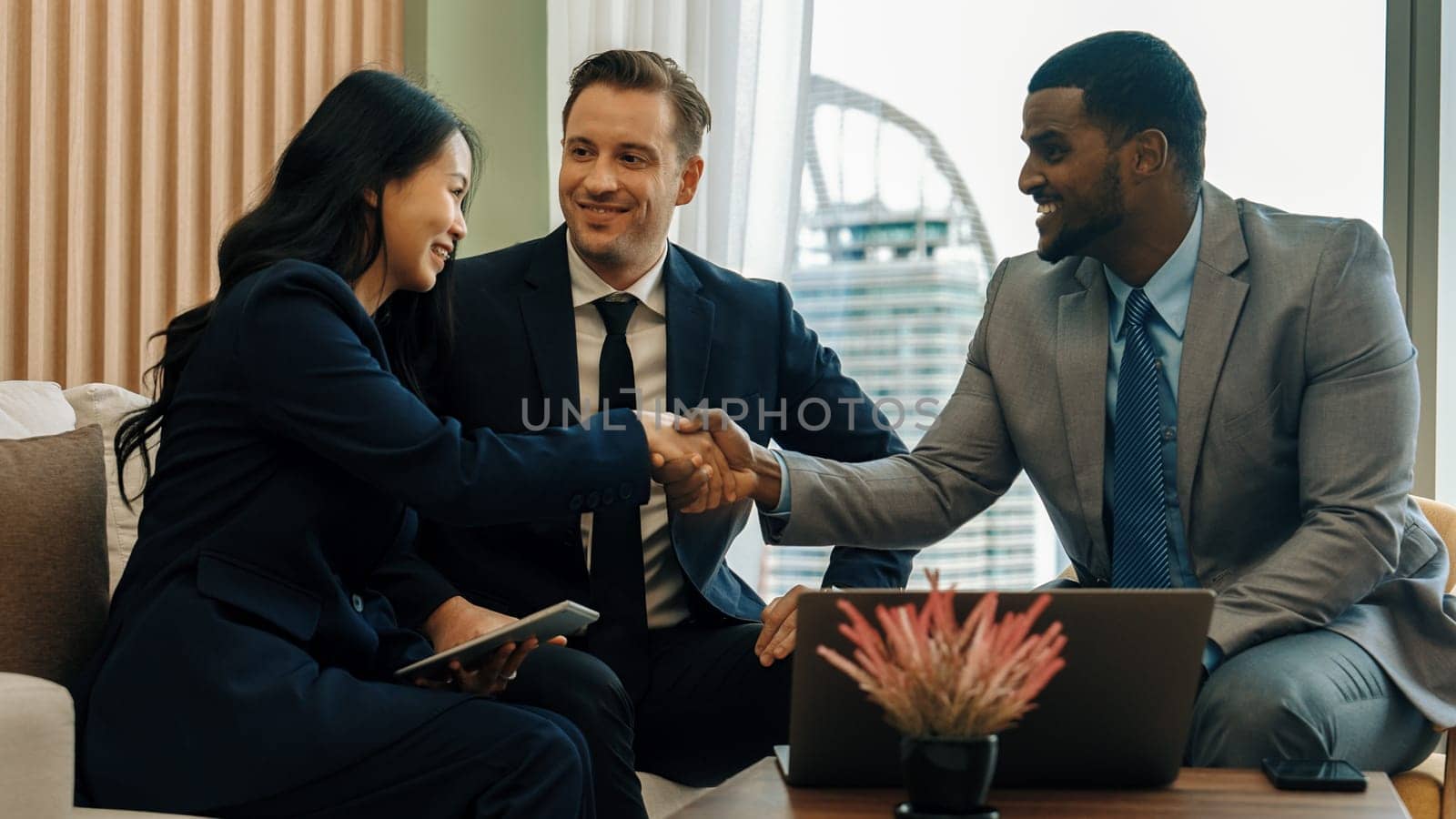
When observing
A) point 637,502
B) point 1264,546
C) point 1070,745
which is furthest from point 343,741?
point 1264,546

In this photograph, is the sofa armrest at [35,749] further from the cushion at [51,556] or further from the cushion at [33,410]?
the cushion at [33,410]

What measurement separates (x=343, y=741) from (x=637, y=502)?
1.82 ft

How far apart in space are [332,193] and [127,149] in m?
1.36

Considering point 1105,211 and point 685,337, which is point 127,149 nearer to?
point 685,337

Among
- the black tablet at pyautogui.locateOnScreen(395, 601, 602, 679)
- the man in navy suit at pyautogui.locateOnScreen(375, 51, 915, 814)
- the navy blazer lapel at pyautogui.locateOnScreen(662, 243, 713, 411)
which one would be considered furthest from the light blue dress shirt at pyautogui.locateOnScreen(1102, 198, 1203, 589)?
the black tablet at pyautogui.locateOnScreen(395, 601, 602, 679)

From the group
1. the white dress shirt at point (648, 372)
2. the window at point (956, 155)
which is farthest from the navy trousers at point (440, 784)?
the window at point (956, 155)

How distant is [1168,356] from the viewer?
2246 mm

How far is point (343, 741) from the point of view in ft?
5.12

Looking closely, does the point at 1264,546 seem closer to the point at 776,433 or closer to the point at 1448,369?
the point at 776,433

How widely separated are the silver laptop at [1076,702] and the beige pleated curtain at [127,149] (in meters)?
1.97

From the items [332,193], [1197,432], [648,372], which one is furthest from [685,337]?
[1197,432]

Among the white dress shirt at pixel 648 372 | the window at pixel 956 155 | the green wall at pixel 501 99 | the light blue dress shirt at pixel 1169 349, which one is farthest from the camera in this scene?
the green wall at pixel 501 99

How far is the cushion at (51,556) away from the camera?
5.80 ft

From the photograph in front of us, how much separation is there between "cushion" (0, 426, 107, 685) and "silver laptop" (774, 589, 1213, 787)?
100 centimetres
